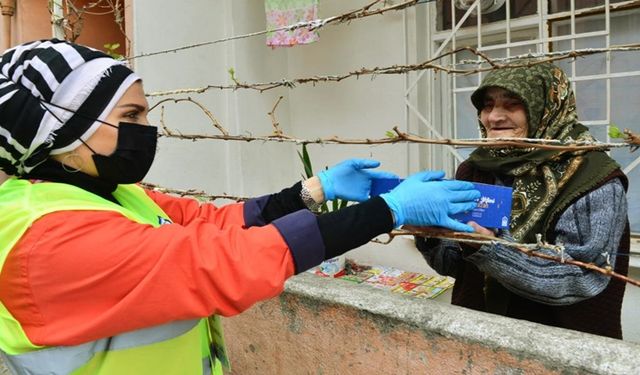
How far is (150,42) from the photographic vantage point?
3350 millimetres

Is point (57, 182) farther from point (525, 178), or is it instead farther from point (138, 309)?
point (525, 178)

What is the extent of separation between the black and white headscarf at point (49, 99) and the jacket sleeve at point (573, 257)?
1.06m

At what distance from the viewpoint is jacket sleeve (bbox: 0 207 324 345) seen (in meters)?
0.95

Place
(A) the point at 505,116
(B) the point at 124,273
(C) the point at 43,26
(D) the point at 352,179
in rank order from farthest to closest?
(C) the point at 43,26
(A) the point at 505,116
(D) the point at 352,179
(B) the point at 124,273

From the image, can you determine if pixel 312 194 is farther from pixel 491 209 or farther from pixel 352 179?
pixel 491 209

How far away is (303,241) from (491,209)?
1.62 ft

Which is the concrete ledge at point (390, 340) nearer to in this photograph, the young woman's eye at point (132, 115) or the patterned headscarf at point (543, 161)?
the patterned headscarf at point (543, 161)

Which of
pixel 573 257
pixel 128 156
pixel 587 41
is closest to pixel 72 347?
pixel 128 156

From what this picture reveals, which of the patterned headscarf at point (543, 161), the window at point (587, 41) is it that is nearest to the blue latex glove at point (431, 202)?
the patterned headscarf at point (543, 161)

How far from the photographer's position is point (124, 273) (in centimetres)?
95

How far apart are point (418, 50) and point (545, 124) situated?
1951 mm

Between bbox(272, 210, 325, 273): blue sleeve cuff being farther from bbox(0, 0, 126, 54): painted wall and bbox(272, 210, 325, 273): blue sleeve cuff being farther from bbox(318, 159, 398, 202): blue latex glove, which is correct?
bbox(0, 0, 126, 54): painted wall

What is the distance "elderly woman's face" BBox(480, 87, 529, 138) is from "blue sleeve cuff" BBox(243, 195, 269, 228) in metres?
0.77

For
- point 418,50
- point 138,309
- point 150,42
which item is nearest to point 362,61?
point 418,50
